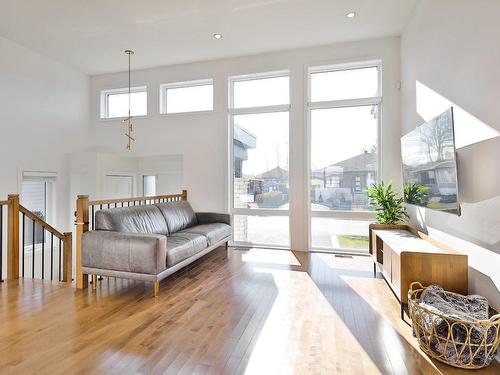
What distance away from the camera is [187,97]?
5789mm

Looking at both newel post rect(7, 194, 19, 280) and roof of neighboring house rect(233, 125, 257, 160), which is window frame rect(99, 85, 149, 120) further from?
newel post rect(7, 194, 19, 280)

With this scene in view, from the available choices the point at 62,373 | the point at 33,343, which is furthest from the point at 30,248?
the point at 62,373

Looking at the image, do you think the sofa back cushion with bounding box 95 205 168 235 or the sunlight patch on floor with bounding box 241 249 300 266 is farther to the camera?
the sunlight patch on floor with bounding box 241 249 300 266

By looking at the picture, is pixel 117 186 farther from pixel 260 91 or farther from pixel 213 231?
pixel 260 91

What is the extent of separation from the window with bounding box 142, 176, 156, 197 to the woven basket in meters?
5.61

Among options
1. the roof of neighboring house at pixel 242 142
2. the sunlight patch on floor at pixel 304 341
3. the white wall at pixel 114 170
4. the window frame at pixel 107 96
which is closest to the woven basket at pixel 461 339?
the sunlight patch on floor at pixel 304 341

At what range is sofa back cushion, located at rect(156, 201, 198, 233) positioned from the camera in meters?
4.43

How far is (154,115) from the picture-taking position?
5.84 m

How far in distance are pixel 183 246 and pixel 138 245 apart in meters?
0.60

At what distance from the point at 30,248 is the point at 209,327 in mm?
4451

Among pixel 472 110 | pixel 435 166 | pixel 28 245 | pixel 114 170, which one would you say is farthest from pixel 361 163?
pixel 28 245

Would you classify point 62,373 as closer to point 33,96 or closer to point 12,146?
point 12,146

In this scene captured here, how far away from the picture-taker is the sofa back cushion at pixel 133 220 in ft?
11.3

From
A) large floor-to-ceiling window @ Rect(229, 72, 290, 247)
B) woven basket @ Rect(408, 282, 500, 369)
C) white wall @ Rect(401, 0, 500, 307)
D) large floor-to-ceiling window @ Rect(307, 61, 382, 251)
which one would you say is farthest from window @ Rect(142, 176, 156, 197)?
woven basket @ Rect(408, 282, 500, 369)
